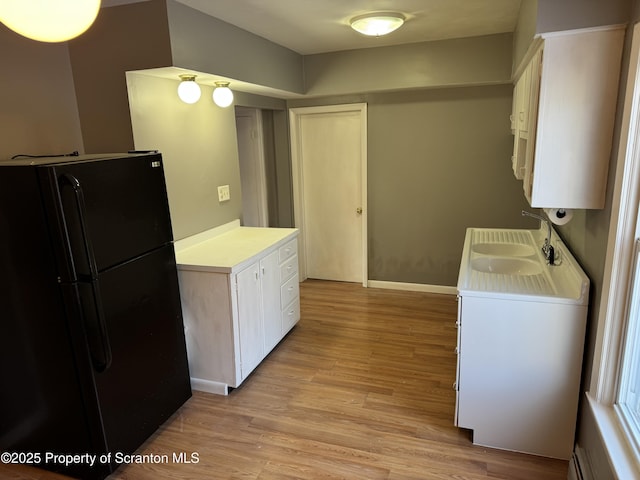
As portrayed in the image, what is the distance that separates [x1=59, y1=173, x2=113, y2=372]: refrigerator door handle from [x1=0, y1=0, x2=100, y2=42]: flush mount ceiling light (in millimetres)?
807

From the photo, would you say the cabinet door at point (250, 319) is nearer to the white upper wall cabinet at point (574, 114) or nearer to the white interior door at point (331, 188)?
the white upper wall cabinet at point (574, 114)

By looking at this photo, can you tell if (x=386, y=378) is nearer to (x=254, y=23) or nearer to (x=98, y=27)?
(x=254, y=23)

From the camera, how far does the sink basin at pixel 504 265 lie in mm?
2688

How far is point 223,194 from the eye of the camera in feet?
11.5

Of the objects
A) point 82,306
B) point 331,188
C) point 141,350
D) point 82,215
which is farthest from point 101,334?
point 331,188

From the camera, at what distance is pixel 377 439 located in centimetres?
230

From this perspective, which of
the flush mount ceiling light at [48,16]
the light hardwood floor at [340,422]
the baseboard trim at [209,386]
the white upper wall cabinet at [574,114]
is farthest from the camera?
the baseboard trim at [209,386]

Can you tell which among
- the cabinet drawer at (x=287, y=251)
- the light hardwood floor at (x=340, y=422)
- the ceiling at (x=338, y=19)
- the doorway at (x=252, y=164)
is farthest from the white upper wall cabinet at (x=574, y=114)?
the doorway at (x=252, y=164)

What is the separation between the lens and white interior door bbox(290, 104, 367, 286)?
4469mm

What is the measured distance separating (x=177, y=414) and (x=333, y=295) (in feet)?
7.32

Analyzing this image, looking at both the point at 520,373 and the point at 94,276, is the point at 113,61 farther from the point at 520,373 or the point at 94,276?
the point at 520,373

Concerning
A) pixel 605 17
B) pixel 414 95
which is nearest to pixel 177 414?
pixel 605 17

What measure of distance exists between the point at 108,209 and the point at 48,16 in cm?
110

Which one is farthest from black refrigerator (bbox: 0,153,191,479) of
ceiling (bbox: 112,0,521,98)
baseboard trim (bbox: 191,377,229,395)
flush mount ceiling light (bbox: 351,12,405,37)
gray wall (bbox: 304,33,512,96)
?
gray wall (bbox: 304,33,512,96)
